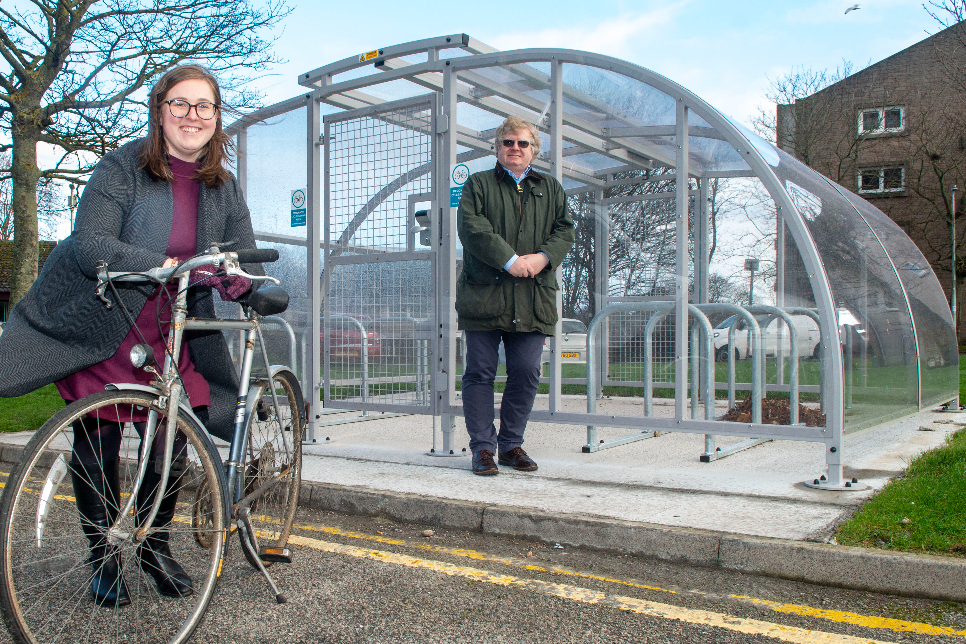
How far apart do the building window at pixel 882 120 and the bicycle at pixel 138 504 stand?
3140cm

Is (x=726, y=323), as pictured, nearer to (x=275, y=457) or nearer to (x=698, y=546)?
(x=698, y=546)

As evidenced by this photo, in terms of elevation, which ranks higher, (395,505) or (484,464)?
(484,464)

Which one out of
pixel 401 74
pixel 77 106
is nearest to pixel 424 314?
pixel 401 74

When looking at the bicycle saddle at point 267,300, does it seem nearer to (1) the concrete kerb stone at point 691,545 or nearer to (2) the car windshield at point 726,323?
(1) the concrete kerb stone at point 691,545

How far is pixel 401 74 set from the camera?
20.5ft

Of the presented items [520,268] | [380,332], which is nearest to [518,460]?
[520,268]

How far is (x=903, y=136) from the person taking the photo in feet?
102

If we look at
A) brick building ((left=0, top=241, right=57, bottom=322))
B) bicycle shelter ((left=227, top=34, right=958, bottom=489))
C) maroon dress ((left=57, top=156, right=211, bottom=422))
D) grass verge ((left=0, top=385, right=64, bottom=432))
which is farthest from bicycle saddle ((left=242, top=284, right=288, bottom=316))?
A: brick building ((left=0, top=241, right=57, bottom=322))

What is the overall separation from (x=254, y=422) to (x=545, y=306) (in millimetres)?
2522

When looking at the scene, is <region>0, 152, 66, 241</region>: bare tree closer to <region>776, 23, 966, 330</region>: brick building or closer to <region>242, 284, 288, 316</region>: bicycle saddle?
<region>242, 284, 288, 316</region>: bicycle saddle

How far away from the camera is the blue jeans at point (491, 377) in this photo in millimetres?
5234

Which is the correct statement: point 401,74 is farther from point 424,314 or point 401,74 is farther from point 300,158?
point 424,314

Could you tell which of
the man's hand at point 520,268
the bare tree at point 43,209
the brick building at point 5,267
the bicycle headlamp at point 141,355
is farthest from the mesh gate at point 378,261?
the brick building at point 5,267

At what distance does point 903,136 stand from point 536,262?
1225 inches
